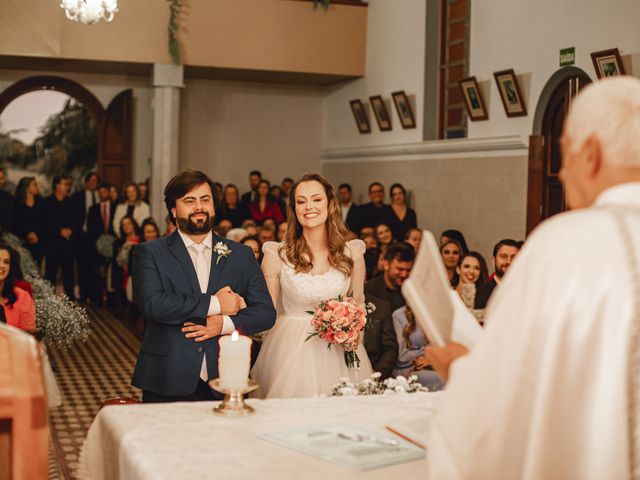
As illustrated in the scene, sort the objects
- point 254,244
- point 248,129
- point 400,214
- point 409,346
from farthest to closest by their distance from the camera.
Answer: point 248,129
point 400,214
point 254,244
point 409,346

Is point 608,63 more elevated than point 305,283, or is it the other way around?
point 608,63

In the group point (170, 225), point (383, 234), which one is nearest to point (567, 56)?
point (383, 234)

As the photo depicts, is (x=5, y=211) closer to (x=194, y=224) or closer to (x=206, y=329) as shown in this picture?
(x=194, y=224)

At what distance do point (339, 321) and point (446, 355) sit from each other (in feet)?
8.74

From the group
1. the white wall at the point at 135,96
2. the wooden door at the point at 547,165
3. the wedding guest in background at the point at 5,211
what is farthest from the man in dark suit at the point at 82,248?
the wooden door at the point at 547,165

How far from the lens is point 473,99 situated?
1263 centimetres

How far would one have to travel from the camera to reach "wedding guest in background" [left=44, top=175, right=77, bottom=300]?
14539mm

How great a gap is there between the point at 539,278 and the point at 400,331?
487 cm

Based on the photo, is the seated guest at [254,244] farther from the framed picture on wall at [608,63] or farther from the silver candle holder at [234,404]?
the silver candle holder at [234,404]

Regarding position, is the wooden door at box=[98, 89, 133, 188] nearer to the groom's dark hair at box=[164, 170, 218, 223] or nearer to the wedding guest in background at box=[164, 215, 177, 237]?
the wedding guest in background at box=[164, 215, 177, 237]

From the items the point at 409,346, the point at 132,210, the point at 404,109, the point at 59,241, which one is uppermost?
the point at 404,109

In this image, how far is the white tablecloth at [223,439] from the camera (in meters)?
2.32

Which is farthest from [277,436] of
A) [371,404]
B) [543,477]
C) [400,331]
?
[400,331]

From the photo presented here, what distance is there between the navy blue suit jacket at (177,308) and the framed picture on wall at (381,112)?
35.7ft
